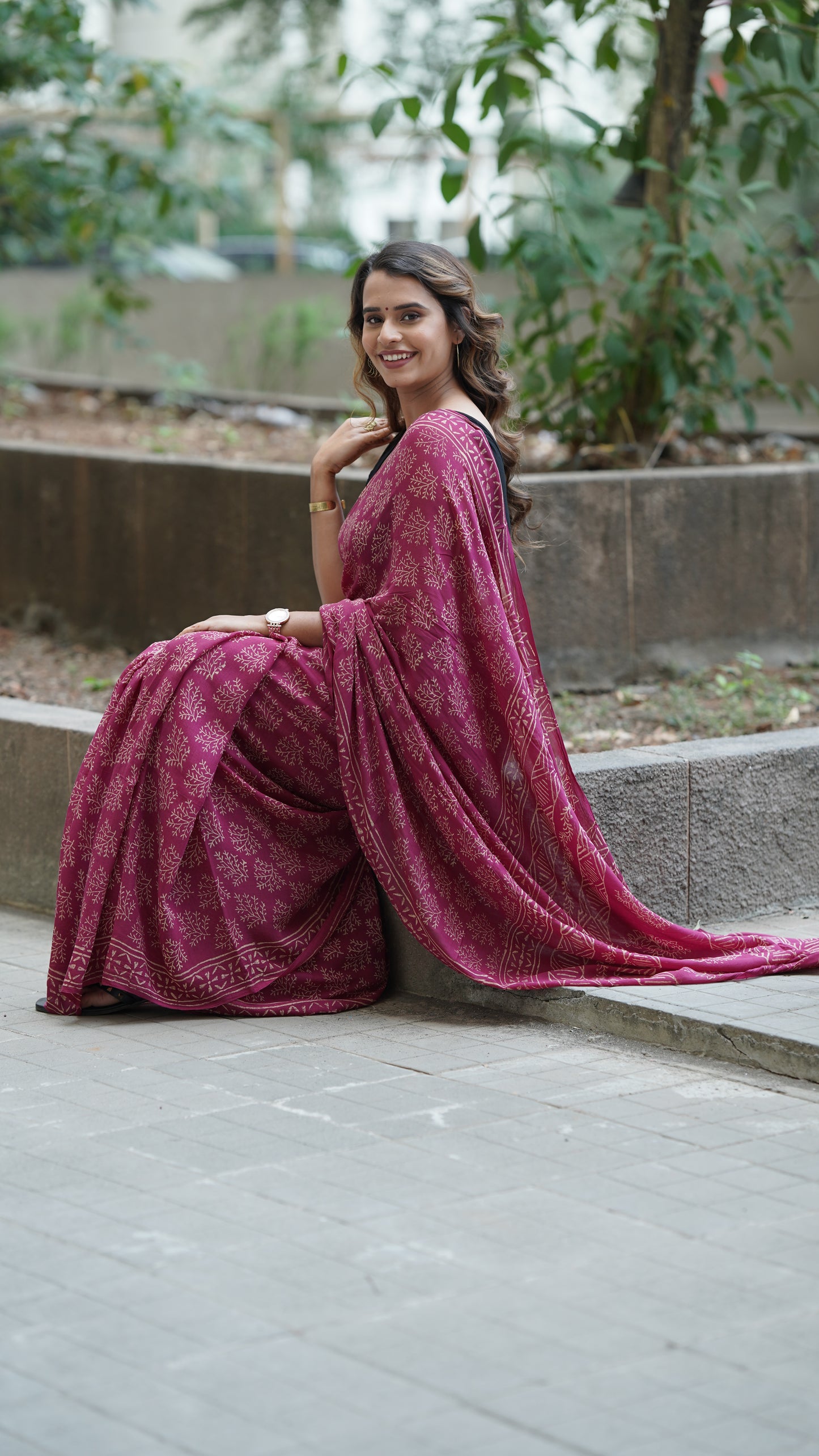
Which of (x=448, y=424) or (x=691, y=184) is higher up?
(x=691, y=184)

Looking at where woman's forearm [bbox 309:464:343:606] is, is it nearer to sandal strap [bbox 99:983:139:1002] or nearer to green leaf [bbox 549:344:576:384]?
sandal strap [bbox 99:983:139:1002]

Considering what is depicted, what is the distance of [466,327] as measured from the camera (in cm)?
483

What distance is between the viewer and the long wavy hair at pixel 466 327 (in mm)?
4793

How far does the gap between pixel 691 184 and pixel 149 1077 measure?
4.49 metres

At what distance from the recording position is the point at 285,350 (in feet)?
49.8

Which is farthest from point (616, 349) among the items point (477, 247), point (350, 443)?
point (350, 443)

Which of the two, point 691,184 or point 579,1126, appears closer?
point 579,1126

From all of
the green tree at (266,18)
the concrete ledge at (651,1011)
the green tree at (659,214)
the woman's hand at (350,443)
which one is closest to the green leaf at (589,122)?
the green tree at (659,214)

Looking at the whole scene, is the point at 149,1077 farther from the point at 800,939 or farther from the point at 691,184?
the point at 691,184

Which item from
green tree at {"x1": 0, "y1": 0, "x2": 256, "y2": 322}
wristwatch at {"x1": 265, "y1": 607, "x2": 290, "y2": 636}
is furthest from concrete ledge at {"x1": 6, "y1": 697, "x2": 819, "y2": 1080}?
green tree at {"x1": 0, "y1": 0, "x2": 256, "y2": 322}

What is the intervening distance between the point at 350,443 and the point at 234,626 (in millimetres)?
641

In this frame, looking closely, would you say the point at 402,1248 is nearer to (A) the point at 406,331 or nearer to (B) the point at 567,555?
(A) the point at 406,331

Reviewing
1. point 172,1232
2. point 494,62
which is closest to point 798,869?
point 172,1232

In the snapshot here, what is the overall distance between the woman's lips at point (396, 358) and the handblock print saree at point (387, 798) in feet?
0.61
